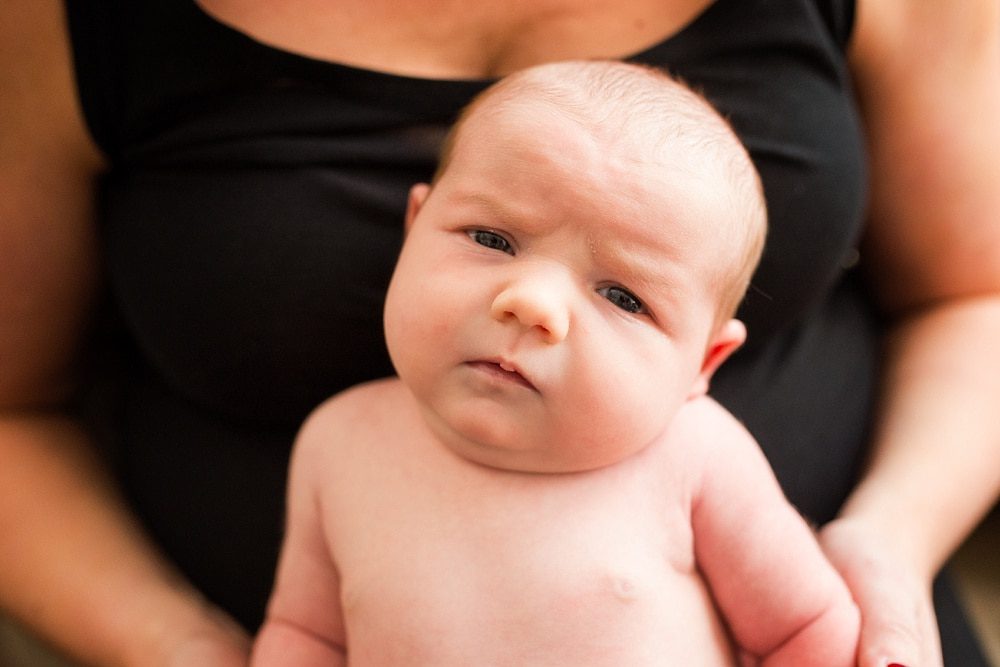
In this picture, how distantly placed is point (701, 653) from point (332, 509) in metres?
0.34

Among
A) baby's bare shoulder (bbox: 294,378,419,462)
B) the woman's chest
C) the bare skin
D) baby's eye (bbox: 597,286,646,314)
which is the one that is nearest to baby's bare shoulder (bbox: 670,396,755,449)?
the bare skin

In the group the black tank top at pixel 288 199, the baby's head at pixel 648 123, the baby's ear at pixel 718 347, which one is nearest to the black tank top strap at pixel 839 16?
the black tank top at pixel 288 199

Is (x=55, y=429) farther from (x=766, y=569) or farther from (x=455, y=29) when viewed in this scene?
(x=766, y=569)

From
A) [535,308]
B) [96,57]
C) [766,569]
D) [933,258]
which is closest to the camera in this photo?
[535,308]

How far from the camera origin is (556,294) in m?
0.71

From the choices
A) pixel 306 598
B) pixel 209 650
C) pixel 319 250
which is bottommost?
pixel 209 650

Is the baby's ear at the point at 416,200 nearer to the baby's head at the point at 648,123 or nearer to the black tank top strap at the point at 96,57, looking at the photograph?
the baby's head at the point at 648,123

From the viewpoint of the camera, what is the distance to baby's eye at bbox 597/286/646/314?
75cm

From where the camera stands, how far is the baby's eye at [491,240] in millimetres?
759

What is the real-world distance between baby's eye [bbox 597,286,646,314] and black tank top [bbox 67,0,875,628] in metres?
0.23

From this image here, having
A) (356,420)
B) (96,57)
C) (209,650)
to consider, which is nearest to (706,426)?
(356,420)

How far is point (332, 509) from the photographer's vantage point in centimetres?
84

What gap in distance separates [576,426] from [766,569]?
8.5 inches

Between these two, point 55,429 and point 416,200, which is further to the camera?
point 55,429
